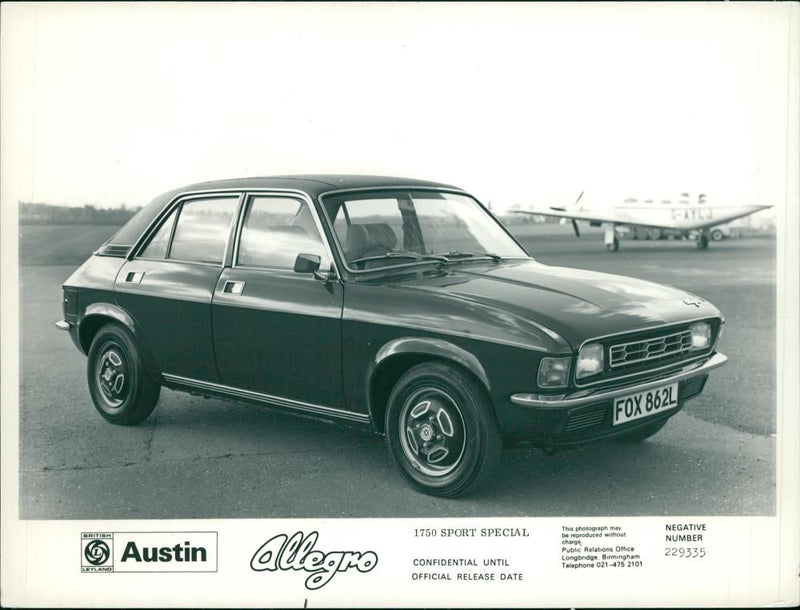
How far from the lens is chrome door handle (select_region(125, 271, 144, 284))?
5746 mm

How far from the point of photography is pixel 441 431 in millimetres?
4281

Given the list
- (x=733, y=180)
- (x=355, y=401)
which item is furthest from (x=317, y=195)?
(x=733, y=180)

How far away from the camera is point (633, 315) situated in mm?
4355

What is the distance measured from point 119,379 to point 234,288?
1.34m

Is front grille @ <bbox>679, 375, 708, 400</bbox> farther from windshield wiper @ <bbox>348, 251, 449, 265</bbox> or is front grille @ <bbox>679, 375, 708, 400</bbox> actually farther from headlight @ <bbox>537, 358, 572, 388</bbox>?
windshield wiper @ <bbox>348, 251, 449, 265</bbox>

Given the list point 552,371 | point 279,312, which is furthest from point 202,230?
point 552,371

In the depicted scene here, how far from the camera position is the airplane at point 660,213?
19.9 feet

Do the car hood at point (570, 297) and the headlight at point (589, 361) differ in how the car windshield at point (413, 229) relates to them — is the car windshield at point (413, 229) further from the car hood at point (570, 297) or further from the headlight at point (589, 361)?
the headlight at point (589, 361)

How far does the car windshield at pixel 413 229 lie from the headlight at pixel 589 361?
1.23m

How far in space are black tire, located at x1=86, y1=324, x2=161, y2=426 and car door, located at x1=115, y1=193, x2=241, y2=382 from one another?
19 centimetres

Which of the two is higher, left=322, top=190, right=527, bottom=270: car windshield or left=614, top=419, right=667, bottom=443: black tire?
left=322, top=190, right=527, bottom=270: car windshield

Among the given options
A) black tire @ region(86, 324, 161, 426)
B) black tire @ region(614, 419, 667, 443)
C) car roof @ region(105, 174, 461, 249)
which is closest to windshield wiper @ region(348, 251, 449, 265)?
car roof @ region(105, 174, 461, 249)

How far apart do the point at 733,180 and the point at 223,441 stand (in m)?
3.74

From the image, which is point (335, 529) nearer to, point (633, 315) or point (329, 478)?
point (329, 478)
